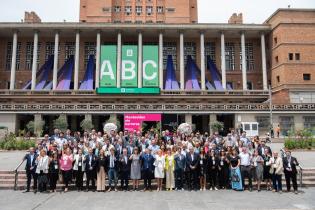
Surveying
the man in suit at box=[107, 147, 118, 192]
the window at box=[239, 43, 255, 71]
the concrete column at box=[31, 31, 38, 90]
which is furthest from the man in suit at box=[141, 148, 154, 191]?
the window at box=[239, 43, 255, 71]

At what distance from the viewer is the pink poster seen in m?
39.8

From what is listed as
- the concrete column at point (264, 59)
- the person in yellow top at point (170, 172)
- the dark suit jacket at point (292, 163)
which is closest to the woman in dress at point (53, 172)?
the person in yellow top at point (170, 172)

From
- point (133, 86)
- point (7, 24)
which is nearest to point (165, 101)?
point (133, 86)

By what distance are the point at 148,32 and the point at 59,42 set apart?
16.2 meters

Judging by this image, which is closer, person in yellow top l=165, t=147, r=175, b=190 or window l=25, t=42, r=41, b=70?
person in yellow top l=165, t=147, r=175, b=190

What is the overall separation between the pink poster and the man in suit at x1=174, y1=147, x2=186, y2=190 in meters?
25.0

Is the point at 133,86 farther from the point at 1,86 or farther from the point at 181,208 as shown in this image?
the point at 181,208

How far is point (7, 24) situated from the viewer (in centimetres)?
5122

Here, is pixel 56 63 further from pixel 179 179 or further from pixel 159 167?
pixel 179 179

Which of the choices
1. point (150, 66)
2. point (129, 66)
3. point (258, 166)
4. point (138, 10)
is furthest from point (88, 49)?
point (258, 166)

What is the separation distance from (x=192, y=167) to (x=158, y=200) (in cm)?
265

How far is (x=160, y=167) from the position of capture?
1377 centimetres

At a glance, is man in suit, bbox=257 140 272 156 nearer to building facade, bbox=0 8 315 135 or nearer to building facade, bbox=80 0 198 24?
building facade, bbox=0 8 315 135

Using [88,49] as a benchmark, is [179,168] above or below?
below
